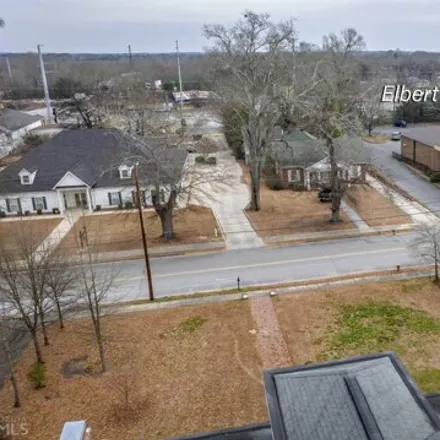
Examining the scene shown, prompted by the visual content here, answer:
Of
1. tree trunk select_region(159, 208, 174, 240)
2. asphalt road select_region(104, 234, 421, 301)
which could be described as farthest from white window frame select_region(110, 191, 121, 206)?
asphalt road select_region(104, 234, 421, 301)

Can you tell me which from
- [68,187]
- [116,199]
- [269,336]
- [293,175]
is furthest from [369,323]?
[68,187]

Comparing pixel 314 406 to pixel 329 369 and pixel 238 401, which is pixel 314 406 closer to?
pixel 329 369

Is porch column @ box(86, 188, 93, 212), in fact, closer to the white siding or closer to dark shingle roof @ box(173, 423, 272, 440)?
the white siding

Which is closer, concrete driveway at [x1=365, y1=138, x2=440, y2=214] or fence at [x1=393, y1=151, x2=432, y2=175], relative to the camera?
concrete driveway at [x1=365, y1=138, x2=440, y2=214]

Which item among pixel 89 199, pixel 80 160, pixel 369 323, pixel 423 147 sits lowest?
pixel 369 323

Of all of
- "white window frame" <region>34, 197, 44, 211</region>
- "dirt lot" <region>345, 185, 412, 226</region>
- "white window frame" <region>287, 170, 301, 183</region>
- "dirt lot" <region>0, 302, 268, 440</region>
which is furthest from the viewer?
"white window frame" <region>287, 170, 301, 183</region>

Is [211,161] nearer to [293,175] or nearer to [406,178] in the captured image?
[293,175]
